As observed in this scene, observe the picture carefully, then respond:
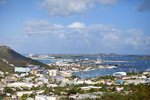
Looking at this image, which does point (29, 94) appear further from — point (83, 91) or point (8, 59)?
point (8, 59)

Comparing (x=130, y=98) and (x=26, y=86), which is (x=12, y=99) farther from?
(x=130, y=98)

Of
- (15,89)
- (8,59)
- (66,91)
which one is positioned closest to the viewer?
(66,91)

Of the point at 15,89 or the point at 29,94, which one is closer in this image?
the point at 29,94

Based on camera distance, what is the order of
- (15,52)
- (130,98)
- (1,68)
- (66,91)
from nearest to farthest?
1. (130,98)
2. (66,91)
3. (1,68)
4. (15,52)

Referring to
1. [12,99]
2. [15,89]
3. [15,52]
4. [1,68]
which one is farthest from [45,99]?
[15,52]

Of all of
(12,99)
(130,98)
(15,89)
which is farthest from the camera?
(15,89)

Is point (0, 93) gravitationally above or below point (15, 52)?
below

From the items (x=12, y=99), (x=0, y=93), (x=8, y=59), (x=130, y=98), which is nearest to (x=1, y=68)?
(x=8, y=59)

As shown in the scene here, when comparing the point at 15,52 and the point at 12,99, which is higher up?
the point at 15,52

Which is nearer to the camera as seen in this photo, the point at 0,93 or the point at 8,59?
the point at 0,93
